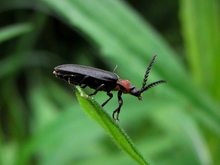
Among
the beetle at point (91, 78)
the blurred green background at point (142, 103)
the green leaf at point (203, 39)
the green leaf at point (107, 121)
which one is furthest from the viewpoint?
the green leaf at point (203, 39)

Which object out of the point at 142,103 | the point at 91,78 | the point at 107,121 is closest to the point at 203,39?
the point at 142,103

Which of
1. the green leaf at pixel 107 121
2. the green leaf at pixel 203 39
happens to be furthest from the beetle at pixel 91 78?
the green leaf at pixel 203 39

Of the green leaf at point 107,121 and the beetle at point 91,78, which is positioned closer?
the green leaf at point 107,121

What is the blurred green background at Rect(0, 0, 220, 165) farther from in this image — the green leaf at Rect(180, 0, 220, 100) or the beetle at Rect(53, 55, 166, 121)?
the beetle at Rect(53, 55, 166, 121)

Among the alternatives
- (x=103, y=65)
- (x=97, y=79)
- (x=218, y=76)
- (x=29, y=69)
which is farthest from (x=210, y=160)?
(x=29, y=69)

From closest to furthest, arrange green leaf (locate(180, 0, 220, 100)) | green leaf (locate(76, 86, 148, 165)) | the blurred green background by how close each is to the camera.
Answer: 1. green leaf (locate(76, 86, 148, 165))
2. the blurred green background
3. green leaf (locate(180, 0, 220, 100))

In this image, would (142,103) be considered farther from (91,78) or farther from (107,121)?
(107,121)

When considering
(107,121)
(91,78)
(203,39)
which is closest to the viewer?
(107,121)

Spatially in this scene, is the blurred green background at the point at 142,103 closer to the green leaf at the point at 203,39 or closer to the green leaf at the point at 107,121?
the green leaf at the point at 203,39

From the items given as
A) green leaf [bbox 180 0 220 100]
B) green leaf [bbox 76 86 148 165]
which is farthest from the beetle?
green leaf [bbox 180 0 220 100]

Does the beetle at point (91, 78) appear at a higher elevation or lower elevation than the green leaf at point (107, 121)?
lower

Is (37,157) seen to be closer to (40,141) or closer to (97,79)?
(40,141)
